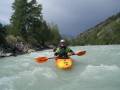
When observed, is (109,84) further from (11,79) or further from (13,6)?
(13,6)

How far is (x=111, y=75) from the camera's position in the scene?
15.3 metres

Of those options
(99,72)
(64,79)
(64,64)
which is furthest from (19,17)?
(64,79)

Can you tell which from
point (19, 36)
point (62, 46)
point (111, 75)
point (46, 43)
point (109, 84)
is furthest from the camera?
point (46, 43)

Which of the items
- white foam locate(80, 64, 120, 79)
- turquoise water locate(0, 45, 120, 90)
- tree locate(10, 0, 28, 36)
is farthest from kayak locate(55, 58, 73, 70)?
tree locate(10, 0, 28, 36)

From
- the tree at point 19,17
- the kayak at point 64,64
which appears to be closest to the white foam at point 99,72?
the kayak at point 64,64

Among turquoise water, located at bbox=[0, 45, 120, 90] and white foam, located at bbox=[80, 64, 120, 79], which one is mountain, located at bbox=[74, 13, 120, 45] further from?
turquoise water, located at bbox=[0, 45, 120, 90]

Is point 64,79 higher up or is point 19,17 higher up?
point 19,17

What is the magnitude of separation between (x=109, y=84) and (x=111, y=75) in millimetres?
1888

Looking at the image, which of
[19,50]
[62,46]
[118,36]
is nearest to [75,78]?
[62,46]

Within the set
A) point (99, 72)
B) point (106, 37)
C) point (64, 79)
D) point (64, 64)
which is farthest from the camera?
point (106, 37)

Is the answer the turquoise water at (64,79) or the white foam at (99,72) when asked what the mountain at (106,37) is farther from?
the turquoise water at (64,79)

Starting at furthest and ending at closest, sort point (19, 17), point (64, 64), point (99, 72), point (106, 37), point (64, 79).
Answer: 1. point (106, 37)
2. point (19, 17)
3. point (64, 64)
4. point (99, 72)
5. point (64, 79)

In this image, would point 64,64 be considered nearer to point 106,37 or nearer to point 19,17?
point 19,17

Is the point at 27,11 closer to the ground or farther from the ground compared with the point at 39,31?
farther from the ground
